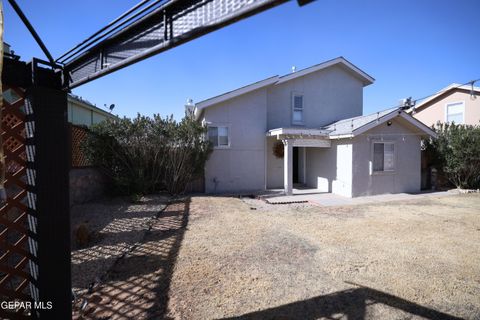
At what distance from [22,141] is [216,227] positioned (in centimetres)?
483

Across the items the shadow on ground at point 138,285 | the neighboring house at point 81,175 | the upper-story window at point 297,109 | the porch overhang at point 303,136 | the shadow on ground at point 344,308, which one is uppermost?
the upper-story window at point 297,109

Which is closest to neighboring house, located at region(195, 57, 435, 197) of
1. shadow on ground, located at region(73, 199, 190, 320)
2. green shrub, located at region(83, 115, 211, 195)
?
green shrub, located at region(83, 115, 211, 195)

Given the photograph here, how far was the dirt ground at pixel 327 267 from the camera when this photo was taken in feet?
10.5

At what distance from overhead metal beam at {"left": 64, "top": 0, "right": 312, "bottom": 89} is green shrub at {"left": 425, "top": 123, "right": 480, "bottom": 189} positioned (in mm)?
14776

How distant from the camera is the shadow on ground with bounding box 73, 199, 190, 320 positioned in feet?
10.1

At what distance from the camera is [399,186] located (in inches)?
464

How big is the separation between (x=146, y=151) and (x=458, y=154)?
14466 mm

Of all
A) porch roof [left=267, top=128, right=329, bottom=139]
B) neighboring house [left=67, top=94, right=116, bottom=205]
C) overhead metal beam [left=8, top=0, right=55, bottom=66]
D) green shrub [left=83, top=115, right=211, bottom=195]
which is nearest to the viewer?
overhead metal beam [left=8, top=0, right=55, bottom=66]

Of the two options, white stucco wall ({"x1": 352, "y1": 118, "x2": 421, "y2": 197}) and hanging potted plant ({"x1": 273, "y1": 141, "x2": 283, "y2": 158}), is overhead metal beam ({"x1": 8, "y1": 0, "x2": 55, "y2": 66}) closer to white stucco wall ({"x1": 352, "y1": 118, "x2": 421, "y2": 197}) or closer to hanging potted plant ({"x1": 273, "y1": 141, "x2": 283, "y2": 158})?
white stucco wall ({"x1": 352, "y1": 118, "x2": 421, "y2": 197})

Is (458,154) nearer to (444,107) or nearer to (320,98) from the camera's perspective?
(320,98)

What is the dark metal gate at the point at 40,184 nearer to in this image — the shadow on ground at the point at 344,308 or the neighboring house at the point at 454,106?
the shadow on ground at the point at 344,308

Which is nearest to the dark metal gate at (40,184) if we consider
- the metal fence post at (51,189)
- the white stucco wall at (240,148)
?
the metal fence post at (51,189)

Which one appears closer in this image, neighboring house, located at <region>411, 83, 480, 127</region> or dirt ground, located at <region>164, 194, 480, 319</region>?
dirt ground, located at <region>164, 194, 480, 319</region>

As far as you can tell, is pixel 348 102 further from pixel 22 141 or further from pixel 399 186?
pixel 22 141
